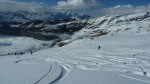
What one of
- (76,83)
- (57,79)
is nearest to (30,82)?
(57,79)

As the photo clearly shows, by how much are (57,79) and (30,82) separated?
124cm

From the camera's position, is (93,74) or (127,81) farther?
(93,74)

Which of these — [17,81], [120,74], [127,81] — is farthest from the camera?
[120,74]

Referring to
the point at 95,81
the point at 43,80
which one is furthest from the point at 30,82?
the point at 95,81

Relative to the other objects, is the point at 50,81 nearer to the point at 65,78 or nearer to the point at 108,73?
the point at 65,78

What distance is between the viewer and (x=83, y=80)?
6910mm

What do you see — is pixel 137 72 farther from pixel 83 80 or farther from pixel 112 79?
pixel 83 80

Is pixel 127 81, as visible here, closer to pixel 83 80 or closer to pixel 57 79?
pixel 83 80

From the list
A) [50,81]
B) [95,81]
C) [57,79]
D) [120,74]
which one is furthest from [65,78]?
[120,74]

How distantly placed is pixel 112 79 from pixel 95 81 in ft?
2.73

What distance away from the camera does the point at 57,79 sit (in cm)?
708

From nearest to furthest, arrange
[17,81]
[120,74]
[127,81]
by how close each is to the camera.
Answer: [127,81] → [17,81] → [120,74]

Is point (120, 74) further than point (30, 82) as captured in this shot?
Yes

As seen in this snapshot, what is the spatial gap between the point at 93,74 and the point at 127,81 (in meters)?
1.85
